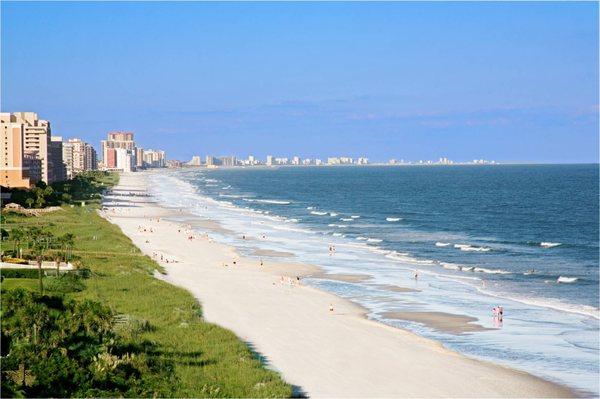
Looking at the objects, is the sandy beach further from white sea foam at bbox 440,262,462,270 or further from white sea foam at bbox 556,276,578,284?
white sea foam at bbox 556,276,578,284

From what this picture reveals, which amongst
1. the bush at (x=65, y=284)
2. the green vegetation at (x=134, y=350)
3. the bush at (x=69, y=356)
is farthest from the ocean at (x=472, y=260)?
the bush at (x=65, y=284)

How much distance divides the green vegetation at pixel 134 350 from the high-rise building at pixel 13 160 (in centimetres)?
10531

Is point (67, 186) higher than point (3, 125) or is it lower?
lower

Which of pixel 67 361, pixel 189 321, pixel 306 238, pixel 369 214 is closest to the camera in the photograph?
pixel 67 361

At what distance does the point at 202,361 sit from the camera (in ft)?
102

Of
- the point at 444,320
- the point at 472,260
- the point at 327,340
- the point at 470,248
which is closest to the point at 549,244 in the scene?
the point at 470,248

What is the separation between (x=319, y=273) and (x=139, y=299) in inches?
830

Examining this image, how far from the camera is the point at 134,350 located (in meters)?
29.3

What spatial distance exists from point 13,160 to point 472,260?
350 ft

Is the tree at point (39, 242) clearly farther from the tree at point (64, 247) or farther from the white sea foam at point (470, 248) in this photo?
the white sea foam at point (470, 248)

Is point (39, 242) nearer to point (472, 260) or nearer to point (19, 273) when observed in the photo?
point (19, 273)

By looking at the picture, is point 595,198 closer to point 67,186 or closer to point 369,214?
point 369,214

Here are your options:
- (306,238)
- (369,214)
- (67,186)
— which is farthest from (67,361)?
(67,186)

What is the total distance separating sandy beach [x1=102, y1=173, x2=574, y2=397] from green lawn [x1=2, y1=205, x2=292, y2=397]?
1624mm
